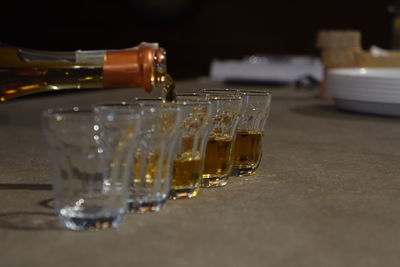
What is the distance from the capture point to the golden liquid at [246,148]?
3.09 feet

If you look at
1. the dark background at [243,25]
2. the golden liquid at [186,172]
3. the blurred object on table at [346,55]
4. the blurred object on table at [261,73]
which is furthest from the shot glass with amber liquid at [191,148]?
the dark background at [243,25]

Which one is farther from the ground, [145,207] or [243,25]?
[243,25]

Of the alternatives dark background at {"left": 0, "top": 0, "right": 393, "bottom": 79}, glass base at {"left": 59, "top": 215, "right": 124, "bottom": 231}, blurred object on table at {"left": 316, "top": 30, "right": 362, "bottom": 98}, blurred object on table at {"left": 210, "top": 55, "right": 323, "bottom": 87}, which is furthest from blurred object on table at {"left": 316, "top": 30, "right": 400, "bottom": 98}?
dark background at {"left": 0, "top": 0, "right": 393, "bottom": 79}

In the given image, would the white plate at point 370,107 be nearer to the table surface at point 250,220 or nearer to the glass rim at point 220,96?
the table surface at point 250,220

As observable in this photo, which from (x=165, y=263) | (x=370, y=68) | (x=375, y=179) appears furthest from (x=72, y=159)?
(x=370, y=68)

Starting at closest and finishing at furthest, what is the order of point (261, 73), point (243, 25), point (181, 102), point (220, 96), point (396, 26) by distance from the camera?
point (181, 102) < point (220, 96) < point (396, 26) < point (261, 73) < point (243, 25)

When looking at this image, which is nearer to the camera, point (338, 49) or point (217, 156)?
point (217, 156)

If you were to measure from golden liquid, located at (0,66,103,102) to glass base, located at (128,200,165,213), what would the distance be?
176mm

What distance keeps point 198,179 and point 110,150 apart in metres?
0.18

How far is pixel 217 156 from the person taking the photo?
0.87 m

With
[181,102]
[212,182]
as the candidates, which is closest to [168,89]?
[181,102]

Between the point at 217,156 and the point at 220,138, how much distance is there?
0.02 metres

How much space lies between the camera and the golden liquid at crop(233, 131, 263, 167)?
0.94m

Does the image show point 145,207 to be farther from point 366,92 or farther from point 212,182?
point 366,92
